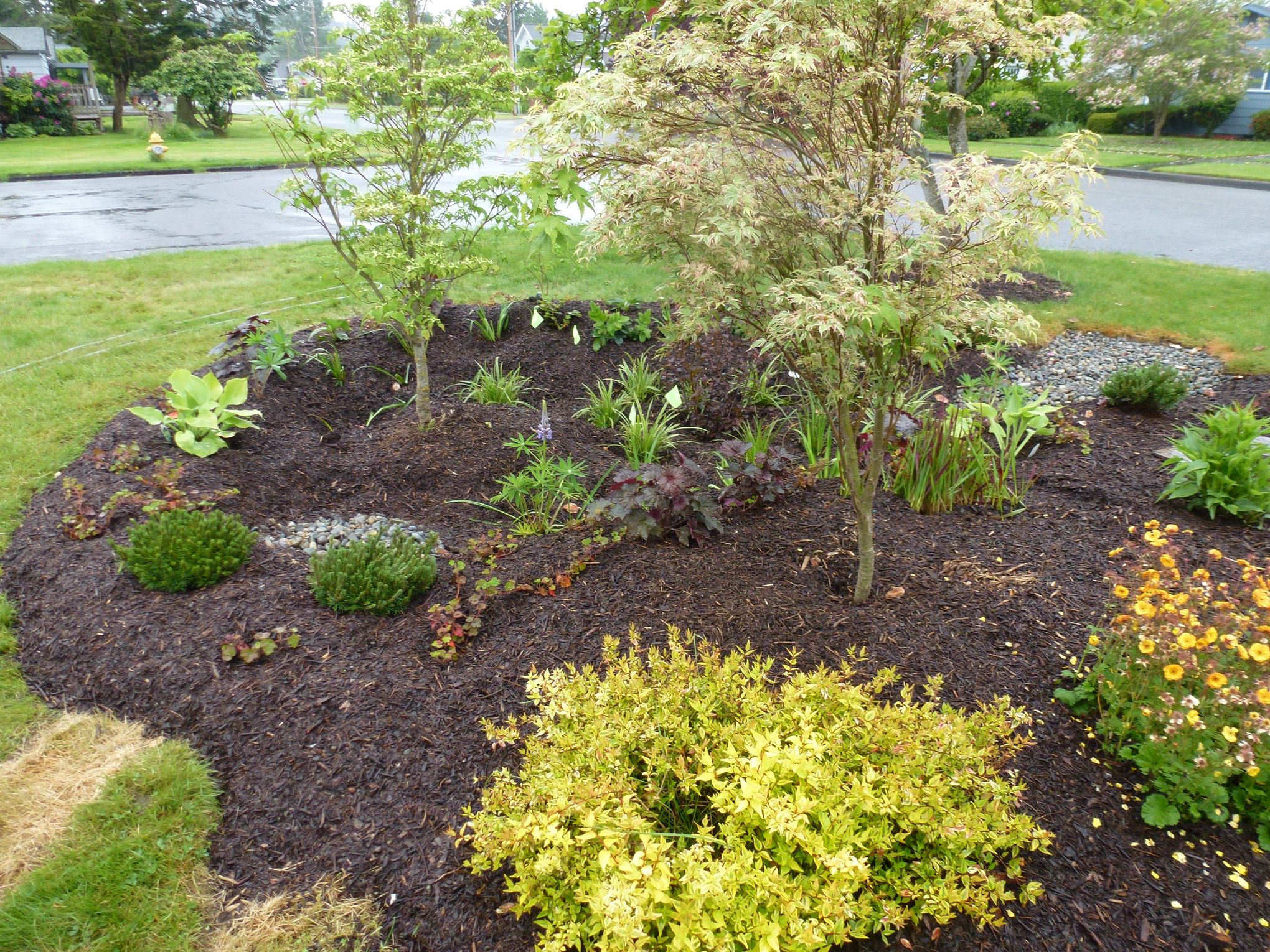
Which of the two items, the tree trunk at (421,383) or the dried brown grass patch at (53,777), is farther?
the tree trunk at (421,383)

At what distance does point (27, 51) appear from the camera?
3834 cm

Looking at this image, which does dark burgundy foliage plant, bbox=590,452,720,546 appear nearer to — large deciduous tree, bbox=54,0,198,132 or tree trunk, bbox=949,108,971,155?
tree trunk, bbox=949,108,971,155

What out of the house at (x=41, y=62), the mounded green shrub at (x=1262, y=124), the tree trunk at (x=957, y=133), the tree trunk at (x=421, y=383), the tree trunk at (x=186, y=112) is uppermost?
the house at (x=41, y=62)

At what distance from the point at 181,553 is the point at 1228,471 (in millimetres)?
4699

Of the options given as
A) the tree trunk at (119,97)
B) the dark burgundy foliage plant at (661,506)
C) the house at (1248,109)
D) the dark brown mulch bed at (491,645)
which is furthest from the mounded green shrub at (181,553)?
the tree trunk at (119,97)

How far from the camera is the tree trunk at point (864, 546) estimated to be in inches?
120

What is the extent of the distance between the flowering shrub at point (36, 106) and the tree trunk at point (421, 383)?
2947 centimetres

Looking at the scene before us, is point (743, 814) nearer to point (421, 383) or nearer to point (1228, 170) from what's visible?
point (421, 383)

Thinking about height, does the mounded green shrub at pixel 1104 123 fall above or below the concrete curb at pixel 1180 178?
above

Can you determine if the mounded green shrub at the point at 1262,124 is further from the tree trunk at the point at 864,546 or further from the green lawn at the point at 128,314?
the tree trunk at the point at 864,546

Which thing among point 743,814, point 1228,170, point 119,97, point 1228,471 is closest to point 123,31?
point 119,97

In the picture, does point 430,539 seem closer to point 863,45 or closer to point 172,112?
point 863,45

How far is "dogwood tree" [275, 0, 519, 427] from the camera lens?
13.3ft

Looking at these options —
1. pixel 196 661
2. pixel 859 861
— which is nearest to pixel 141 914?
pixel 196 661
